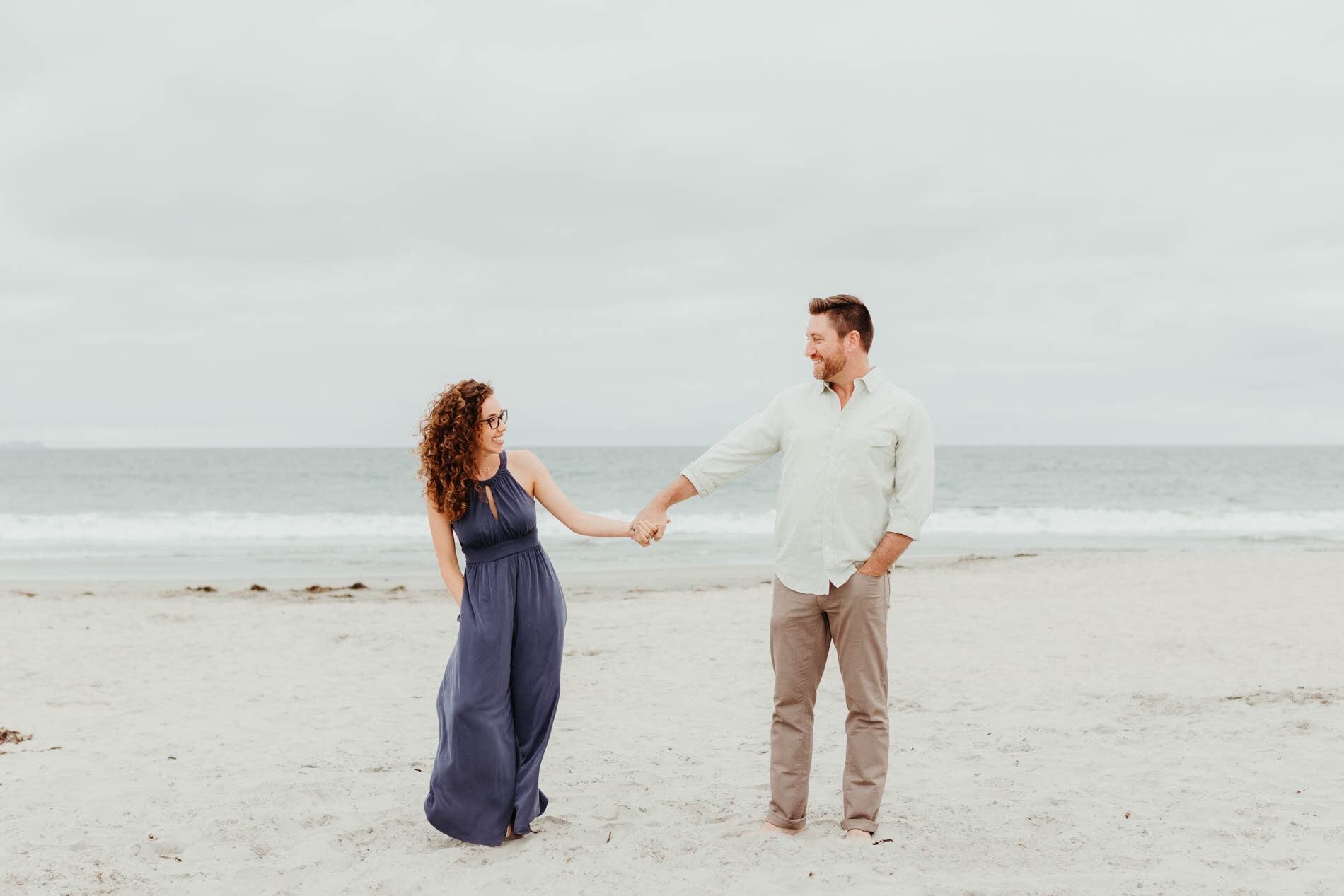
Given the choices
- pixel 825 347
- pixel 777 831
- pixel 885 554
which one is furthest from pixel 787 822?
pixel 825 347

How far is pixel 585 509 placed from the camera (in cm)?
3347

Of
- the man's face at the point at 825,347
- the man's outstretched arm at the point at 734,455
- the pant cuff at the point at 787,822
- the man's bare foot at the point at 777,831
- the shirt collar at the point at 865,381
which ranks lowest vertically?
the man's bare foot at the point at 777,831

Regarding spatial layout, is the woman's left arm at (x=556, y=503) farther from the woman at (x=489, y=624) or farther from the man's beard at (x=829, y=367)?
the man's beard at (x=829, y=367)

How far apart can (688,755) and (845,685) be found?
182 cm

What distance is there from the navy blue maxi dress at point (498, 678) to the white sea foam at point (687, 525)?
17.1 m

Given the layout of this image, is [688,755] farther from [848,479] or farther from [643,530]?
[848,479]

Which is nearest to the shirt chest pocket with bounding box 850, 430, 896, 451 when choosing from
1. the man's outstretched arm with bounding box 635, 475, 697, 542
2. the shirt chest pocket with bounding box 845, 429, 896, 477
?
the shirt chest pocket with bounding box 845, 429, 896, 477

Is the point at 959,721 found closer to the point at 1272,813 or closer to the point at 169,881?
the point at 1272,813

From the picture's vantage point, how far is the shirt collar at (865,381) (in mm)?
3941

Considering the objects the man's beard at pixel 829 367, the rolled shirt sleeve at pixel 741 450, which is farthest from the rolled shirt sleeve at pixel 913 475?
the rolled shirt sleeve at pixel 741 450

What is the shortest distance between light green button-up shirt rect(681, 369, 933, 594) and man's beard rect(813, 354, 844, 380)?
0.06m

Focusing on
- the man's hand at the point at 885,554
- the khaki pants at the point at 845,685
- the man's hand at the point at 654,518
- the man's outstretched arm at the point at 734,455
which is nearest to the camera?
the man's hand at the point at 885,554

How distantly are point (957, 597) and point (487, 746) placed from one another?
28.4ft

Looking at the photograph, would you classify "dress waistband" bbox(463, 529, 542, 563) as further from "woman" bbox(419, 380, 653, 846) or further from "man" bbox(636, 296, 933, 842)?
"man" bbox(636, 296, 933, 842)
